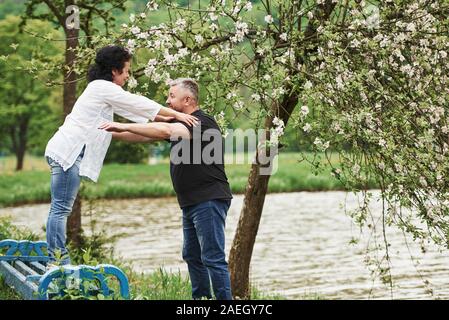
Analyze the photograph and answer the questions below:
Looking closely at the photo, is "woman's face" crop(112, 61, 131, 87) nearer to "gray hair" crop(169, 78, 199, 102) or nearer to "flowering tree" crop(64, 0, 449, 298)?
"gray hair" crop(169, 78, 199, 102)

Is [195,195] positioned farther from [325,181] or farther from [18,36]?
[18,36]

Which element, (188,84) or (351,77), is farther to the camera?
(351,77)

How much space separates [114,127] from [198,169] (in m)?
0.72

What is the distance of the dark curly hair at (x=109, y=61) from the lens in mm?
7445

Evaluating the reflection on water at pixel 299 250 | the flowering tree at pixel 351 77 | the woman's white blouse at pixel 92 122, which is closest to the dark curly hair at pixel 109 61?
the woman's white blouse at pixel 92 122

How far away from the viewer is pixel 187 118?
717cm

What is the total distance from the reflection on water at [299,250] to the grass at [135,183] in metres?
2.03

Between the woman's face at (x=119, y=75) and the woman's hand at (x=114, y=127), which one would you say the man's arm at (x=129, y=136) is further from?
the woman's face at (x=119, y=75)

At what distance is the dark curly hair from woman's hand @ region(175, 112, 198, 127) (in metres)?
0.70

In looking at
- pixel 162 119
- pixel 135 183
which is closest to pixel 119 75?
pixel 162 119

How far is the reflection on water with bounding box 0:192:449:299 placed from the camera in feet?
46.0

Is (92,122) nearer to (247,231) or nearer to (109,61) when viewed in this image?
(109,61)

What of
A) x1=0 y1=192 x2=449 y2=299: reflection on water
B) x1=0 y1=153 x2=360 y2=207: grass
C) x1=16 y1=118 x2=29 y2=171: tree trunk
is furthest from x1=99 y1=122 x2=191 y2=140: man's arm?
x1=16 y1=118 x2=29 y2=171: tree trunk
